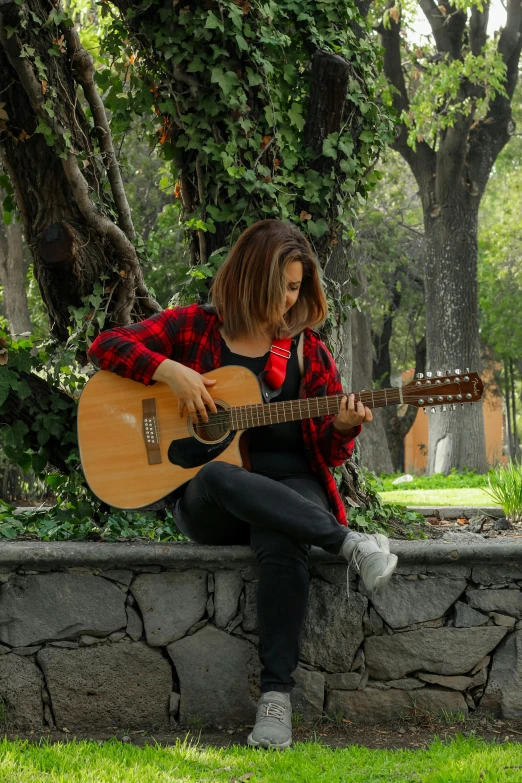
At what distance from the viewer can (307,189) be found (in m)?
4.41

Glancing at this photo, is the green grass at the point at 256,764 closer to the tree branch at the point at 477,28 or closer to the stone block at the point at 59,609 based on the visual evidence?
the stone block at the point at 59,609

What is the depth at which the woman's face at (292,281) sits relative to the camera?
3.36m

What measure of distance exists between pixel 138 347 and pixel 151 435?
33 centimetres

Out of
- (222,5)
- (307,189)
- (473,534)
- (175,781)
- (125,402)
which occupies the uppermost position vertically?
(222,5)

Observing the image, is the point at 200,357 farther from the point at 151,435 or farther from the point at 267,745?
the point at 267,745

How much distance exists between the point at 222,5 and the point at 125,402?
2.05 meters

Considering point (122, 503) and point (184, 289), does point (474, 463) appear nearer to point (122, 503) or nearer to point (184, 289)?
point (184, 289)

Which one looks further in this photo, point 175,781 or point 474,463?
point 474,463

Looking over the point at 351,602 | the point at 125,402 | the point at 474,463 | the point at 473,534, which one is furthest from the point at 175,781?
the point at 474,463

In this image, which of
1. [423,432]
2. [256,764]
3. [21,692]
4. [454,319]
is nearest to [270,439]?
[256,764]

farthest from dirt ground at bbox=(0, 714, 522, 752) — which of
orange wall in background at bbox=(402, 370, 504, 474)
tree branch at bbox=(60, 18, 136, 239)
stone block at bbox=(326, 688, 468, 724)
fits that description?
orange wall in background at bbox=(402, 370, 504, 474)

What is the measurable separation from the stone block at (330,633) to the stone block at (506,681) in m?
0.49

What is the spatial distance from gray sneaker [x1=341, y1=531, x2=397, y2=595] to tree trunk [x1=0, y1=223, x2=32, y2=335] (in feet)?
35.8

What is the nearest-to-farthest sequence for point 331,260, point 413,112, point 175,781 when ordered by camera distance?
1. point 175,781
2. point 331,260
3. point 413,112
